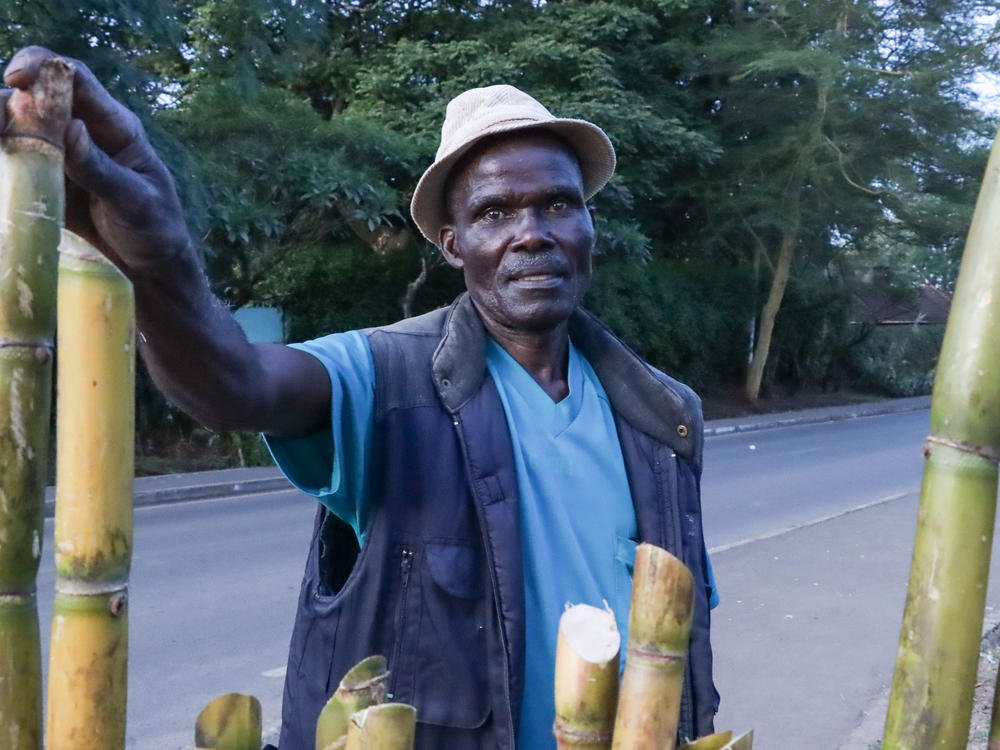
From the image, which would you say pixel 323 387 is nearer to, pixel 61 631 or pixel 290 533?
pixel 61 631

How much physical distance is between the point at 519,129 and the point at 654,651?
1317 mm

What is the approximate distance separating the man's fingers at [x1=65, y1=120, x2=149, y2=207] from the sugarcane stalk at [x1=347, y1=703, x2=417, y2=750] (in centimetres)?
51

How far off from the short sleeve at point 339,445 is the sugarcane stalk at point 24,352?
29.8 inches

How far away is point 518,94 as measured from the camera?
202 centimetres

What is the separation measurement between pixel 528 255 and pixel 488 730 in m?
0.80

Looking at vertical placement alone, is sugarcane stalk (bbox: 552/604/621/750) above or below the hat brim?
below

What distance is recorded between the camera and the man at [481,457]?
1.65m

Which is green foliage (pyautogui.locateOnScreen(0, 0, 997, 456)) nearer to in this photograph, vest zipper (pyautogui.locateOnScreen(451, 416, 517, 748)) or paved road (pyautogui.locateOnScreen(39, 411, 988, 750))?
paved road (pyautogui.locateOnScreen(39, 411, 988, 750))

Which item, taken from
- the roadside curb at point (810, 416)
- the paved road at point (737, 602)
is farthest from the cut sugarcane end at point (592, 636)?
the roadside curb at point (810, 416)

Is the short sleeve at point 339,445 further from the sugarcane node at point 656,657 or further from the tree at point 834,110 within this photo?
the tree at point 834,110

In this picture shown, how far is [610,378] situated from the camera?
201 centimetres

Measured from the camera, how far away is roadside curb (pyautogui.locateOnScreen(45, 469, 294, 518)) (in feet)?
34.7

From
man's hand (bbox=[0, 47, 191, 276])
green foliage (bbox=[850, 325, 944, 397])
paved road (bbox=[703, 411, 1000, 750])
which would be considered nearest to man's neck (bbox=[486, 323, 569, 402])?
man's hand (bbox=[0, 47, 191, 276])

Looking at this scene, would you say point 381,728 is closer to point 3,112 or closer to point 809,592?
point 3,112
